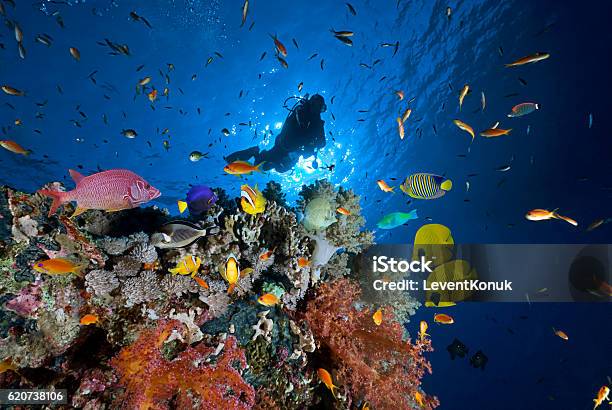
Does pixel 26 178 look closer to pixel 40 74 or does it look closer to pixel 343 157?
pixel 40 74

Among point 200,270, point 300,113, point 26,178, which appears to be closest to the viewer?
point 200,270

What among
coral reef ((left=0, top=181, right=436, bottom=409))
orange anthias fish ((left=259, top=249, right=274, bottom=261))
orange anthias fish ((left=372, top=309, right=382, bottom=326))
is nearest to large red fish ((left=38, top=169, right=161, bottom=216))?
coral reef ((left=0, top=181, right=436, bottom=409))

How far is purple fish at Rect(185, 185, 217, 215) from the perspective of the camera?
4449 millimetres

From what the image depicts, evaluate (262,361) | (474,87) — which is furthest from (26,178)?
(474,87)

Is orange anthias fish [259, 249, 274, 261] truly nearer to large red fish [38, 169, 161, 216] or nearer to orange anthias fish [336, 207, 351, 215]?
orange anthias fish [336, 207, 351, 215]

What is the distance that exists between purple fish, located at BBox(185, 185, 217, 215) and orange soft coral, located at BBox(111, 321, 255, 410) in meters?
1.83

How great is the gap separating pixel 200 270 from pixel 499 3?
1884 centimetres

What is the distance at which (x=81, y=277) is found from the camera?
11.8 feet

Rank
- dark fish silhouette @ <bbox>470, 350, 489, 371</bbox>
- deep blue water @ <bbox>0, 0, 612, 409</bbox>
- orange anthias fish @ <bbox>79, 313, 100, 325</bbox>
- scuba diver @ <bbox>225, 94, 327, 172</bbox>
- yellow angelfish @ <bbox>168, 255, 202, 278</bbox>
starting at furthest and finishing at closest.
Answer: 1. deep blue water @ <bbox>0, 0, 612, 409</bbox>
2. scuba diver @ <bbox>225, 94, 327, 172</bbox>
3. dark fish silhouette @ <bbox>470, 350, 489, 371</bbox>
4. yellow angelfish @ <bbox>168, 255, 202, 278</bbox>
5. orange anthias fish @ <bbox>79, 313, 100, 325</bbox>

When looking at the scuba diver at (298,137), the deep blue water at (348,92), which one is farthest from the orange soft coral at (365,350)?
the deep blue water at (348,92)

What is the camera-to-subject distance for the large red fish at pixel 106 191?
8.52 feet

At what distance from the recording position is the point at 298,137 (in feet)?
47.6

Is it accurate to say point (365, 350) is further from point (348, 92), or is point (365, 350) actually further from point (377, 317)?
point (348, 92)

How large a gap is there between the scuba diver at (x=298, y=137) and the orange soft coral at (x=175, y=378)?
9830 mm
